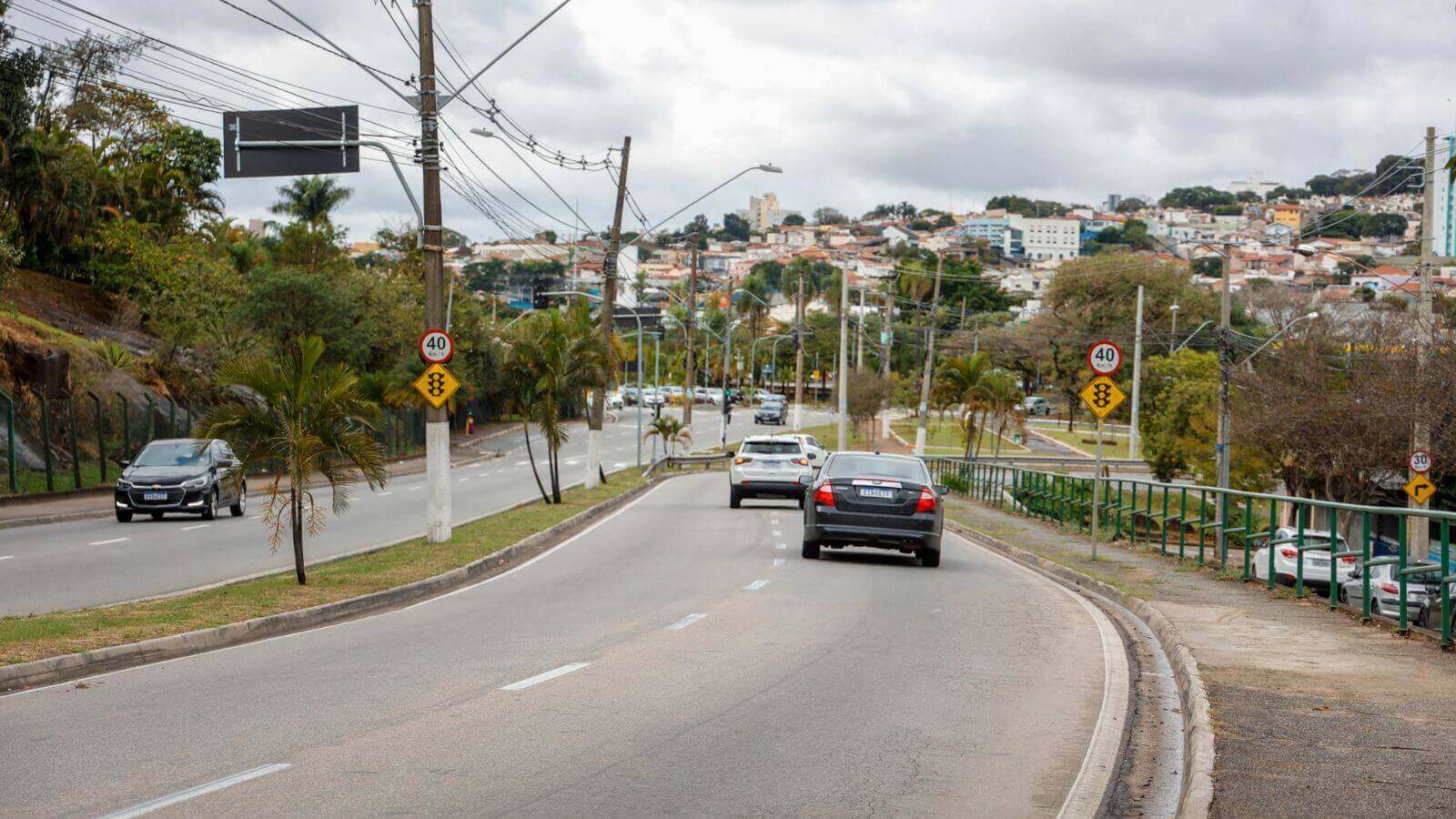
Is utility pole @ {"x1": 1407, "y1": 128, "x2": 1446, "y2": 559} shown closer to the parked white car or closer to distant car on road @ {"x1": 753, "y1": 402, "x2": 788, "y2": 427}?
the parked white car

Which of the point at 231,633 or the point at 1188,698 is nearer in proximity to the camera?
the point at 1188,698

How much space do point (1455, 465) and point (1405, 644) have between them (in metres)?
26.3

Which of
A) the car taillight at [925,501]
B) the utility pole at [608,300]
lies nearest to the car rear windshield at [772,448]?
the utility pole at [608,300]

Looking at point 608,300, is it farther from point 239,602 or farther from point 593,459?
point 239,602

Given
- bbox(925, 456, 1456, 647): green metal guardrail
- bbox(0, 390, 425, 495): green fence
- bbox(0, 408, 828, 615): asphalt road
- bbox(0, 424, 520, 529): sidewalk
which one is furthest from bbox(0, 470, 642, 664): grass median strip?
bbox(0, 390, 425, 495): green fence

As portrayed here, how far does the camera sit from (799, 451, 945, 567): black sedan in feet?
69.0

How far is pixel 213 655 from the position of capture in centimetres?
1205

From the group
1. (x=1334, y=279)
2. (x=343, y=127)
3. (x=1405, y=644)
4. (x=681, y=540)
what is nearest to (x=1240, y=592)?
(x=1405, y=644)

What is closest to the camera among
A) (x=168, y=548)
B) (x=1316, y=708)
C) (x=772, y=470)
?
(x=1316, y=708)

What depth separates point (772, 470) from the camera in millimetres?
34438

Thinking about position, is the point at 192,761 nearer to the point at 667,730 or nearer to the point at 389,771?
the point at 389,771

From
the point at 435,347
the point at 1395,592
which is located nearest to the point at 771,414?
the point at 435,347

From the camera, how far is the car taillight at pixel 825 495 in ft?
69.5

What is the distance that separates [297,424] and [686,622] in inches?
217
